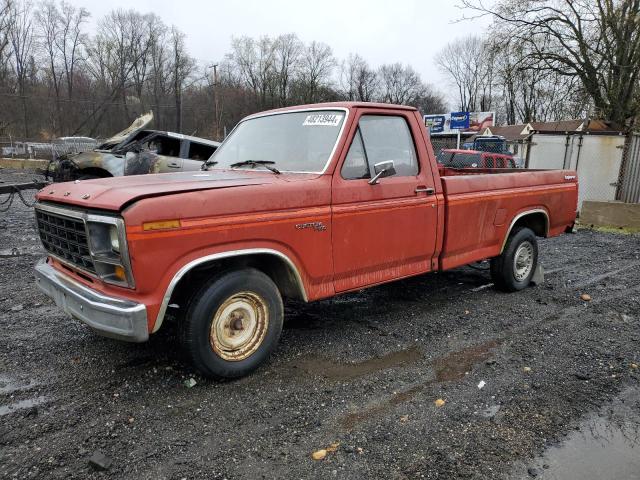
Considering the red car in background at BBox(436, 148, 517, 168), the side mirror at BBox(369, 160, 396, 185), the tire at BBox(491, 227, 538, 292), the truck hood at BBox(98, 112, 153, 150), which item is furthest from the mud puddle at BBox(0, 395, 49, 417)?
the red car in background at BBox(436, 148, 517, 168)

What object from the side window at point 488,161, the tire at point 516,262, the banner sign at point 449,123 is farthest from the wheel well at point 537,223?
the banner sign at point 449,123

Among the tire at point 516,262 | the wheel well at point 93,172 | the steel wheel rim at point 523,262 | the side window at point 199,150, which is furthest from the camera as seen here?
the side window at point 199,150

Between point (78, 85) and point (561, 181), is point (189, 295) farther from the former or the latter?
point (78, 85)

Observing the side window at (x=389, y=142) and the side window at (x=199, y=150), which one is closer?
the side window at (x=389, y=142)

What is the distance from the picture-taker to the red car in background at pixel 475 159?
1245cm

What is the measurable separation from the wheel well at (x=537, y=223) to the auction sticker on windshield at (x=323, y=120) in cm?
301

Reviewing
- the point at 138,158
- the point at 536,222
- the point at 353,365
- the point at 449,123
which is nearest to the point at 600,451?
the point at 353,365

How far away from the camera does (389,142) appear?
13.9 ft

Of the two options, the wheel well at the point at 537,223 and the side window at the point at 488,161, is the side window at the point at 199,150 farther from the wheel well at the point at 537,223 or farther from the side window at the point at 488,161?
the wheel well at the point at 537,223

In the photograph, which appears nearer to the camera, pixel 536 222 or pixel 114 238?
pixel 114 238

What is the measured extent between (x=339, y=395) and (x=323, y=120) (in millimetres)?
2232

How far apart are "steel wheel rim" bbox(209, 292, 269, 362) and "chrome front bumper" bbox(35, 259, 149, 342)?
0.53 metres

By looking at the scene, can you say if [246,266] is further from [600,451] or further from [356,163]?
[600,451]

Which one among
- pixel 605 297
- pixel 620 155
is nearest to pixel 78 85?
pixel 620 155
